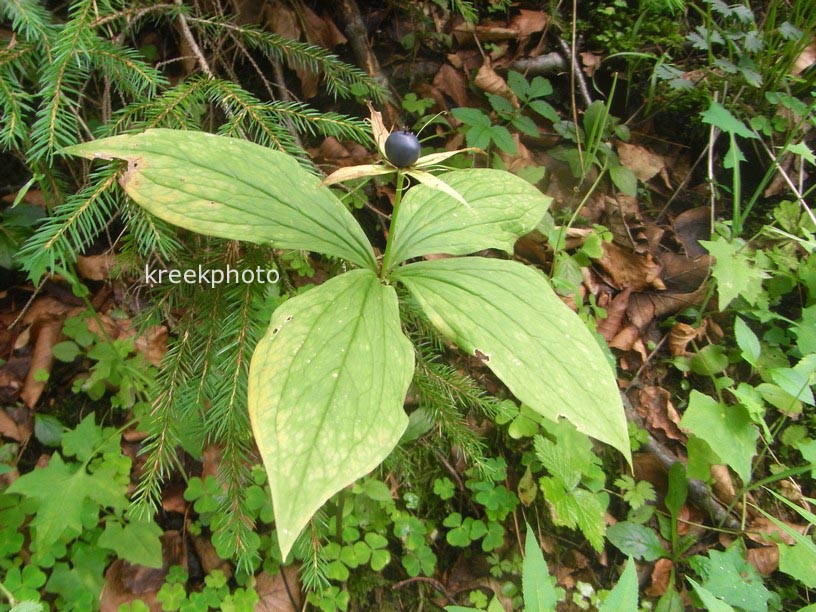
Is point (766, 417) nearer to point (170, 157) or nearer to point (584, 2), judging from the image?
point (584, 2)

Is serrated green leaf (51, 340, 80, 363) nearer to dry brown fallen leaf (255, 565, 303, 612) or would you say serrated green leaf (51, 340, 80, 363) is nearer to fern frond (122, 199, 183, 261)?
fern frond (122, 199, 183, 261)

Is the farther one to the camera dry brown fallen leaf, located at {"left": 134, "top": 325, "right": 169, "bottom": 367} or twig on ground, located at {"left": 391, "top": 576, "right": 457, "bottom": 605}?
dry brown fallen leaf, located at {"left": 134, "top": 325, "right": 169, "bottom": 367}

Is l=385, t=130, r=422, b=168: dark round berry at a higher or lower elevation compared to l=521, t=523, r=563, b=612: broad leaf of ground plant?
higher

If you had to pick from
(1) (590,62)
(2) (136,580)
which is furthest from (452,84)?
(2) (136,580)

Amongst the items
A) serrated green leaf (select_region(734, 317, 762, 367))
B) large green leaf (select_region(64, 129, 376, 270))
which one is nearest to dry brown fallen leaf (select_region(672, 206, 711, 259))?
serrated green leaf (select_region(734, 317, 762, 367))

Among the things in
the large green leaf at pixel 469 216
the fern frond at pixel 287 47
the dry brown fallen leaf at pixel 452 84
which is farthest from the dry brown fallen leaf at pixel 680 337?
the fern frond at pixel 287 47

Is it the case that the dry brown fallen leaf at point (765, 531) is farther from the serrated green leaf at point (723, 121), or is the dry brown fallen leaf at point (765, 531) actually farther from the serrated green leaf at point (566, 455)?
the serrated green leaf at point (723, 121)

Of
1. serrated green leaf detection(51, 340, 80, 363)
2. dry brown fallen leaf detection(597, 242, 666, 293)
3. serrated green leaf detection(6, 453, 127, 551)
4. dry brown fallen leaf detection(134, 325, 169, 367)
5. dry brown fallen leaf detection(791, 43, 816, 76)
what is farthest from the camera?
dry brown fallen leaf detection(791, 43, 816, 76)
